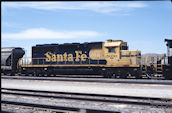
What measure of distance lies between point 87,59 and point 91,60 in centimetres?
39

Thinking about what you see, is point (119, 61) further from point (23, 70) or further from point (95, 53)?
point (23, 70)

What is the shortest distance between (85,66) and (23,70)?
7397 millimetres

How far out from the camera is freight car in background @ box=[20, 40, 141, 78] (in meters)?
18.7

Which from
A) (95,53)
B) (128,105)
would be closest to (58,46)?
(95,53)

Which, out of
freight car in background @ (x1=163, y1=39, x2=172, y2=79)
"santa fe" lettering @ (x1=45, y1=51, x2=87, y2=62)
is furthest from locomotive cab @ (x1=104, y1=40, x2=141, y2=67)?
freight car in background @ (x1=163, y1=39, x2=172, y2=79)

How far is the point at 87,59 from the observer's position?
19984 mm

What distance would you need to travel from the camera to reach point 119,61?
19.0 m

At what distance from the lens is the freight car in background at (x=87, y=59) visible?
61.3ft

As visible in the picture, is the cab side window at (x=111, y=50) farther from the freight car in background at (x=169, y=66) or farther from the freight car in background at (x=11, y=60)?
the freight car in background at (x=11, y=60)

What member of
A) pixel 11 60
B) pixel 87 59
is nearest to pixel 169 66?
pixel 87 59

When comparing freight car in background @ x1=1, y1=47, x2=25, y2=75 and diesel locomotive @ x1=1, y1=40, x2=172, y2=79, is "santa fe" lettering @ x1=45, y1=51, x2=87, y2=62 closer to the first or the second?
diesel locomotive @ x1=1, y1=40, x2=172, y2=79

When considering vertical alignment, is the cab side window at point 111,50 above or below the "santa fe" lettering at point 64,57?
above

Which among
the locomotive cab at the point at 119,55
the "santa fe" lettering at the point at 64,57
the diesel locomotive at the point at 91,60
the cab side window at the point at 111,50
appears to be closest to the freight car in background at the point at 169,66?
the diesel locomotive at the point at 91,60

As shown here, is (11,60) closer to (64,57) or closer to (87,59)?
(64,57)
